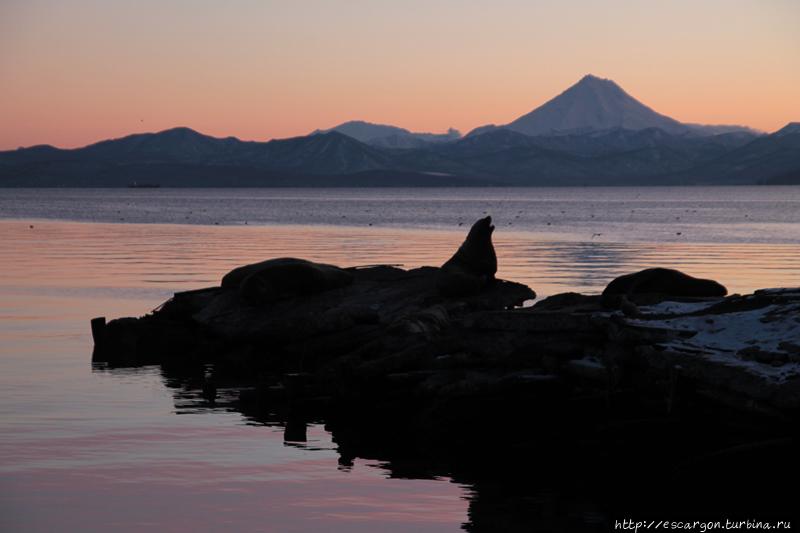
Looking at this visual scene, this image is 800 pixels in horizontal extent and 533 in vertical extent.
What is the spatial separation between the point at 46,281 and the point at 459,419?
2669 cm

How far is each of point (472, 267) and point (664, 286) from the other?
16.5 ft

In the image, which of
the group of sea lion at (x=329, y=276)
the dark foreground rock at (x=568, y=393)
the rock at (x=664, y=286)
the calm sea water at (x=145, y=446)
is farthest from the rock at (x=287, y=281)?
the rock at (x=664, y=286)

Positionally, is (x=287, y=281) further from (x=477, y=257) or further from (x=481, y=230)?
(x=481, y=230)

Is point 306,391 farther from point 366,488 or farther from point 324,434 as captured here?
Answer: point 366,488

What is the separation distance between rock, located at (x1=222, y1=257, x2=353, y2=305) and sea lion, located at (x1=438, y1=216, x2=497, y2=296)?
2.61 meters

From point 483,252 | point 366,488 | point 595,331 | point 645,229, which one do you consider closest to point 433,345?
point 595,331

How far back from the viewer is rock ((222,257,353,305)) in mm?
27172

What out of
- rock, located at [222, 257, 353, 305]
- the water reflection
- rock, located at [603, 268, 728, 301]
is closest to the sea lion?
rock, located at [222, 257, 353, 305]

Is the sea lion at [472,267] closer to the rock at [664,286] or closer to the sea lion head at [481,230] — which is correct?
the sea lion head at [481,230]

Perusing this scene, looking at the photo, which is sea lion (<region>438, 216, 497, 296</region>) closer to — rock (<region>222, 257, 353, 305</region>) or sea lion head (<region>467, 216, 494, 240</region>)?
sea lion head (<region>467, 216, 494, 240</region>)

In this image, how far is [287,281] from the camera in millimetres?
27547

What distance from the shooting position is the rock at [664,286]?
2378cm

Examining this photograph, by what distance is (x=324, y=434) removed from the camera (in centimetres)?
1912

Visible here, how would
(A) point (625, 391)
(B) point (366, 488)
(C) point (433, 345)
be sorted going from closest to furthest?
1. (B) point (366, 488)
2. (A) point (625, 391)
3. (C) point (433, 345)
